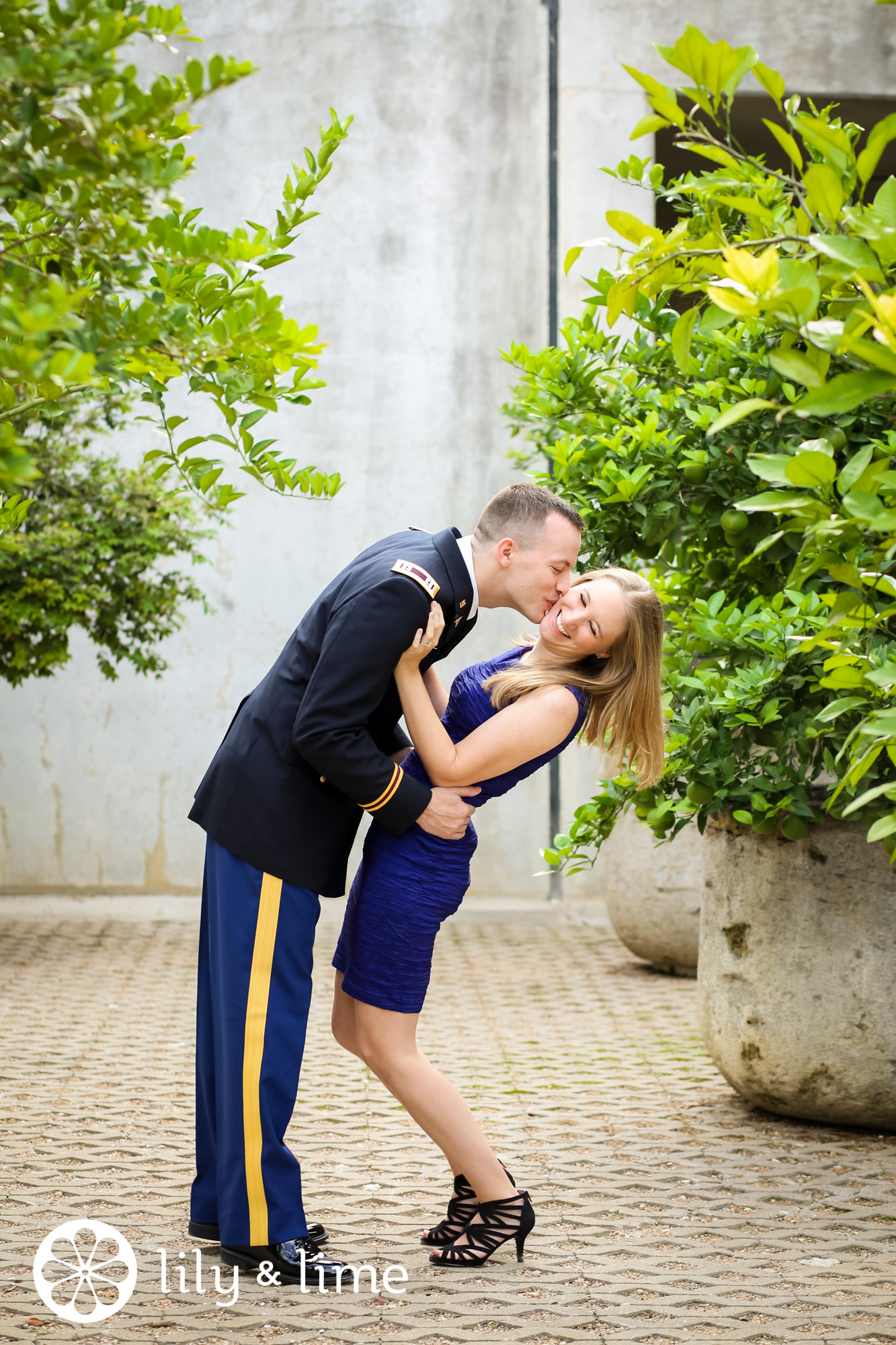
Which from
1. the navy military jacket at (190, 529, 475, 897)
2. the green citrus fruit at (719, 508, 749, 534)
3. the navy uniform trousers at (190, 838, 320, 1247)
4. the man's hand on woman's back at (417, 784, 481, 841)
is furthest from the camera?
the green citrus fruit at (719, 508, 749, 534)

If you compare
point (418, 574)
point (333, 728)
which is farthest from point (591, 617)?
point (333, 728)

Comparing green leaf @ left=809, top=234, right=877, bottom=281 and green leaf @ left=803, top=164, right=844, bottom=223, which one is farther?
green leaf @ left=803, top=164, right=844, bottom=223

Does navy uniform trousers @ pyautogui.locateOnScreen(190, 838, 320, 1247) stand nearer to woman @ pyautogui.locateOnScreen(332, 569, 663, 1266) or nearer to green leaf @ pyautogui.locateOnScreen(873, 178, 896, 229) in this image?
woman @ pyautogui.locateOnScreen(332, 569, 663, 1266)

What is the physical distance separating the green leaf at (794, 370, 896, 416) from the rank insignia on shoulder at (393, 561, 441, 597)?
157 cm

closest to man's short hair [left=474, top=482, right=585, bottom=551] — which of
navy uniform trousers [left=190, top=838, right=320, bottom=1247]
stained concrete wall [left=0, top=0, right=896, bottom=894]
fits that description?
navy uniform trousers [left=190, top=838, right=320, bottom=1247]

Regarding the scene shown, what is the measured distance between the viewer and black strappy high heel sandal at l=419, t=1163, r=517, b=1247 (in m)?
3.40

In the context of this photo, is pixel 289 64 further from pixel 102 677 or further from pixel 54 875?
pixel 54 875

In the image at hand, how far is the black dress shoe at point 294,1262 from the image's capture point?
3146mm

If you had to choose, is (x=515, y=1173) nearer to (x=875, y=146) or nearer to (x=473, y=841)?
(x=473, y=841)

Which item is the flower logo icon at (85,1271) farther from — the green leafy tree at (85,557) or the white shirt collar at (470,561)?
the green leafy tree at (85,557)

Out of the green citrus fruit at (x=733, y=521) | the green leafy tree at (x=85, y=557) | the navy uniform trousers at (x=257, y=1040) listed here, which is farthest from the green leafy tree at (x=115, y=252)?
the green leafy tree at (x=85, y=557)

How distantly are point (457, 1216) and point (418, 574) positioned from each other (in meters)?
1.72

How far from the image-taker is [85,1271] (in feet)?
10.6

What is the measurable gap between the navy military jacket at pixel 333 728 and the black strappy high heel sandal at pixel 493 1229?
0.93 meters
